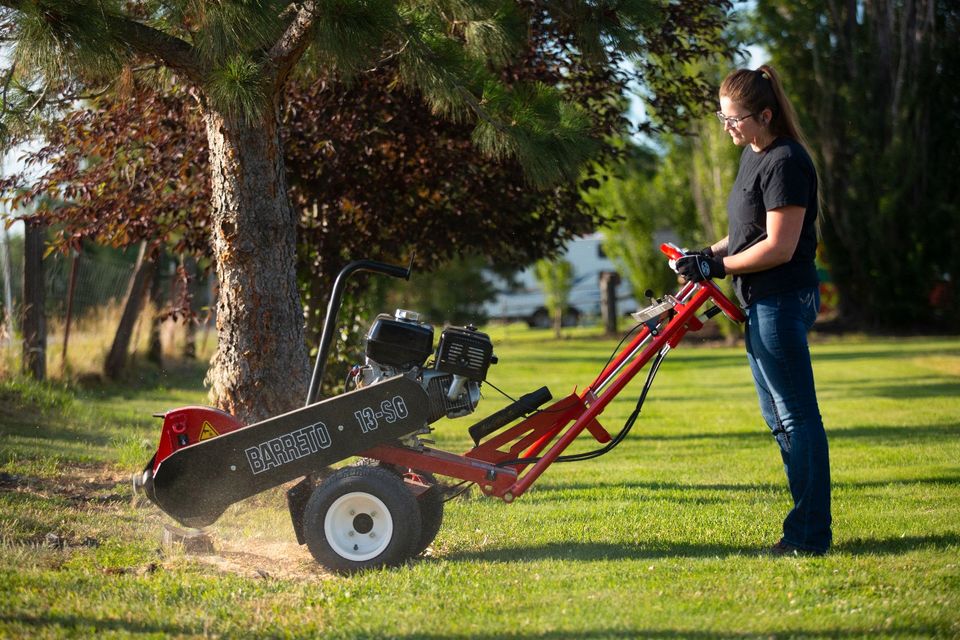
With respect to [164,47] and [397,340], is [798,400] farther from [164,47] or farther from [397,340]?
[164,47]

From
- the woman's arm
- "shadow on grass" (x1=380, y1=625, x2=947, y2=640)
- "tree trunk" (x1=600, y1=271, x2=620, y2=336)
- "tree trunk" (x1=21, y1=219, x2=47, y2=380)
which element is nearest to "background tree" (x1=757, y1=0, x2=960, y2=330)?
"tree trunk" (x1=600, y1=271, x2=620, y2=336)

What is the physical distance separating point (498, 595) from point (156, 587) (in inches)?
53.3

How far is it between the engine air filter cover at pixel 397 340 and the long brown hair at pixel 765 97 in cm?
168

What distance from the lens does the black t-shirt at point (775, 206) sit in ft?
15.2

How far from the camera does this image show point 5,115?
5.91 meters

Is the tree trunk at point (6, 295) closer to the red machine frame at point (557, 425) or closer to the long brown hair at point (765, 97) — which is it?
the red machine frame at point (557, 425)

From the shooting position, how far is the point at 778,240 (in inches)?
181

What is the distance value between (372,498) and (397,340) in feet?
2.28

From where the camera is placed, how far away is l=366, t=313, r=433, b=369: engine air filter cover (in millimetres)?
4883

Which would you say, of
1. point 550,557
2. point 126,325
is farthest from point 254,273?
point 126,325

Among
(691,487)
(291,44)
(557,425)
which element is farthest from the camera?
(691,487)

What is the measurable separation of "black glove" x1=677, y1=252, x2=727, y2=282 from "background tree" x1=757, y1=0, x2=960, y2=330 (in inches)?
773

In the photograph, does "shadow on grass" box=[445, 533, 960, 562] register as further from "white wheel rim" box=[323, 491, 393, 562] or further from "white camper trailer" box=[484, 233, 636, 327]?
"white camper trailer" box=[484, 233, 636, 327]

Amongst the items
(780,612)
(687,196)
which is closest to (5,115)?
(780,612)
